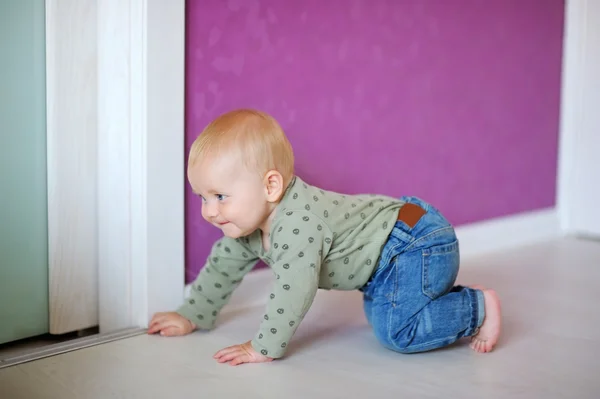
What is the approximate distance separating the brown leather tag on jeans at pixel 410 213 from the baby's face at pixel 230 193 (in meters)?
0.27

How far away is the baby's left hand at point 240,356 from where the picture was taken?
1.29 meters

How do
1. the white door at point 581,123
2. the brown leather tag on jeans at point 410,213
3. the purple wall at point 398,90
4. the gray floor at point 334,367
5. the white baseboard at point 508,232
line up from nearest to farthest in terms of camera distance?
the gray floor at point 334,367 < the brown leather tag on jeans at point 410,213 < the purple wall at point 398,90 < the white baseboard at point 508,232 < the white door at point 581,123

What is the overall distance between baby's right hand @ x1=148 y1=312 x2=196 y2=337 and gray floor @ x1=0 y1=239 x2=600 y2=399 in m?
0.02

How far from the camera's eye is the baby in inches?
50.2

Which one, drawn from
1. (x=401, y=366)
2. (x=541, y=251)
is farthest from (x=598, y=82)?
(x=401, y=366)

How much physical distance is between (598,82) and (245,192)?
1.72 m

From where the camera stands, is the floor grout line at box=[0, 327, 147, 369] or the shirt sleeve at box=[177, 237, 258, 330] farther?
the shirt sleeve at box=[177, 237, 258, 330]

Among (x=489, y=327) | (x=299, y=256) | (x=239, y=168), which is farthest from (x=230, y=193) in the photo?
(x=489, y=327)

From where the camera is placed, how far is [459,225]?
2.24m

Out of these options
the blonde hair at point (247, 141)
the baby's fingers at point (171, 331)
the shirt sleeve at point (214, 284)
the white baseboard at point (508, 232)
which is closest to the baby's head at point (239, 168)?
the blonde hair at point (247, 141)

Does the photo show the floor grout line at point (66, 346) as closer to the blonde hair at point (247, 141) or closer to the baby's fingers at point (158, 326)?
the baby's fingers at point (158, 326)

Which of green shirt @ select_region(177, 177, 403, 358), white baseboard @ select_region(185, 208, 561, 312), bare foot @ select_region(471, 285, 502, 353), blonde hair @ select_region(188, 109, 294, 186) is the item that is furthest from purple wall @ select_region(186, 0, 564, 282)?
bare foot @ select_region(471, 285, 502, 353)

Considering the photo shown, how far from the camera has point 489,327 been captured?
1387 mm

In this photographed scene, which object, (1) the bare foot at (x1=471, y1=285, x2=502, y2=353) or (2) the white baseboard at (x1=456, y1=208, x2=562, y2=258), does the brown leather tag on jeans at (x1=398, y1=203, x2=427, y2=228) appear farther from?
(2) the white baseboard at (x1=456, y1=208, x2=562, y2=258)
